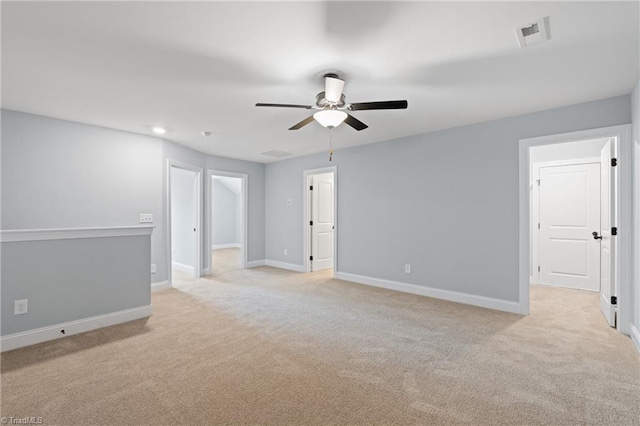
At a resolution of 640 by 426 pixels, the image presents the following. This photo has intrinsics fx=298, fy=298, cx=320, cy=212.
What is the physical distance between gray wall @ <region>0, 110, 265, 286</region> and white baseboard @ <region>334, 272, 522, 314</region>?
10.8ft

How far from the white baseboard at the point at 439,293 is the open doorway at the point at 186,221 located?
2866mm

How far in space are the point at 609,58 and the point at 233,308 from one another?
4.44 m

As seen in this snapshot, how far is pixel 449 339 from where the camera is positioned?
293 centimetres

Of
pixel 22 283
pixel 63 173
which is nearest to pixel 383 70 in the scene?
pixel 22 283

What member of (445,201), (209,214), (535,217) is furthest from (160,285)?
(535,217)

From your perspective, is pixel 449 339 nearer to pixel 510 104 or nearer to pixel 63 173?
pixel 510 104

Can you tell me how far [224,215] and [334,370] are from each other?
912cm

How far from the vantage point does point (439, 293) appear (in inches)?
171

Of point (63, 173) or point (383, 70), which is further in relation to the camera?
point (63, 173)

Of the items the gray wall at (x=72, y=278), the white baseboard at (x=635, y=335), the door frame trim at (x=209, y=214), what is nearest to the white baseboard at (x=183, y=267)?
the door frame trim at (x=209, y=214)

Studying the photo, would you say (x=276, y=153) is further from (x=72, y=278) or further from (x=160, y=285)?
(x=72, y=278)

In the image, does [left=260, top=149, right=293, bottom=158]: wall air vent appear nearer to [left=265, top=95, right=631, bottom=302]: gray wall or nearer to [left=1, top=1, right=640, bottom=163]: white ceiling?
[left=265, top=95, right=631, bottom=302]: gray wall

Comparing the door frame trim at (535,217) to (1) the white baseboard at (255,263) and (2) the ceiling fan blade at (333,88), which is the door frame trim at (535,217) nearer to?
(2) the ceiling fan blade at (333,88)

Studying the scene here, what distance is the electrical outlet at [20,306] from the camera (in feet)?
8.91
